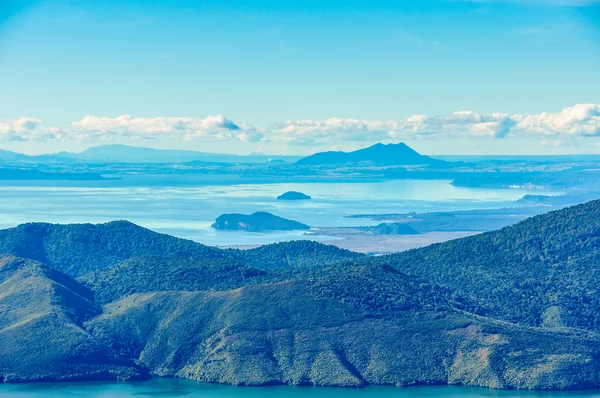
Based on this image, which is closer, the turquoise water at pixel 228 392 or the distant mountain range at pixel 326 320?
the turquoise water at pixel 228 392

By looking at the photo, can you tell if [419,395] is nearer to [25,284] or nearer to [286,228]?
[25,284]

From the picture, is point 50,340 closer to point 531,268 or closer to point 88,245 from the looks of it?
point 88,245

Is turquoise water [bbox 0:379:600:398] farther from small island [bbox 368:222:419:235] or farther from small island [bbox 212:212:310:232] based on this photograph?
small island [bbox 212:212:310:232]

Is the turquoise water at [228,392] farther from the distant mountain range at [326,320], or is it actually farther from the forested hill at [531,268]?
the forested hill at [531,268]

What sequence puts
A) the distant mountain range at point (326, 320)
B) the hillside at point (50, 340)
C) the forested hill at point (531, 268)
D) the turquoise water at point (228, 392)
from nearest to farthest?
the turquoise water at point (228, 392), the distant mountain range at point (326, 320), the hillside at point (50, 340), the forested hill at point (531, 268)

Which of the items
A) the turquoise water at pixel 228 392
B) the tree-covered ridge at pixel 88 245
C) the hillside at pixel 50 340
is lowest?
the turquoise water at pixel 228 392

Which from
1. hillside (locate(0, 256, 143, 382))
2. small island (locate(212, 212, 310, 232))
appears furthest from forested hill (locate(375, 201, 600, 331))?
small island (locate(212, 212, 310, 232))

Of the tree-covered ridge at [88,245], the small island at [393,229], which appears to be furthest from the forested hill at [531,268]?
the small island at [393,229]
